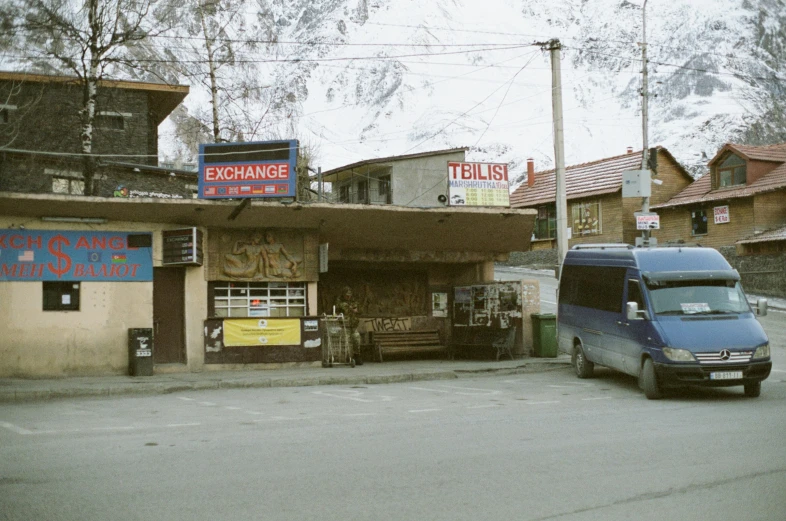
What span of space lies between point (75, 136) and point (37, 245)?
1671cm

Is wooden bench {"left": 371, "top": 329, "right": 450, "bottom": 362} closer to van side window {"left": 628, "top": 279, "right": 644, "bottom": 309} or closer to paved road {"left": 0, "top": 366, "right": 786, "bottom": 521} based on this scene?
van side window {"left": 628, "top": 279, "right": 644, "bottom": 309}

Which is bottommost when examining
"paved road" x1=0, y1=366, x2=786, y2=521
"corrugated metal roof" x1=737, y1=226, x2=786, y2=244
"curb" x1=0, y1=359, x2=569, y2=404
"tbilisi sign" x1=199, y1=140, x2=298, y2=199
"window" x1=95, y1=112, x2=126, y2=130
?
"curb" x1=0, y1=359, x2=569, y2=404

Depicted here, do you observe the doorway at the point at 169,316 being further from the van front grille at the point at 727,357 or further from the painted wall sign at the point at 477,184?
the van front grille at the point at 727,357

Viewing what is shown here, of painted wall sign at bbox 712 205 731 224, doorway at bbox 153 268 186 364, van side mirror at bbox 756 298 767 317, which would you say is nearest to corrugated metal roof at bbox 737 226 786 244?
painted wall sign at bbox 712 205 731 224

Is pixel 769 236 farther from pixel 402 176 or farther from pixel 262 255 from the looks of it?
pixel 262 255

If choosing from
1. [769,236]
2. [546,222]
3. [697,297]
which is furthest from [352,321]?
[546,222]

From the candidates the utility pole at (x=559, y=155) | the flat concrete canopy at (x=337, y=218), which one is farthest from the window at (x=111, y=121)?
the utility pole at (x=559, y=155)

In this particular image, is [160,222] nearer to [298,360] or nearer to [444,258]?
[298,360]

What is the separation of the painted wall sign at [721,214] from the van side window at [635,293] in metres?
34.5

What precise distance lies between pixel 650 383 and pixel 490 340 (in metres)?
9.11

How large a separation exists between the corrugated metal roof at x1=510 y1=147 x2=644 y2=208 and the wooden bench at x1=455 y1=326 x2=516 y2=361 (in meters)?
27.9

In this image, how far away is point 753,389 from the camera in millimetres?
14125

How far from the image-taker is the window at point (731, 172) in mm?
47625

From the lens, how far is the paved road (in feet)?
21.7
